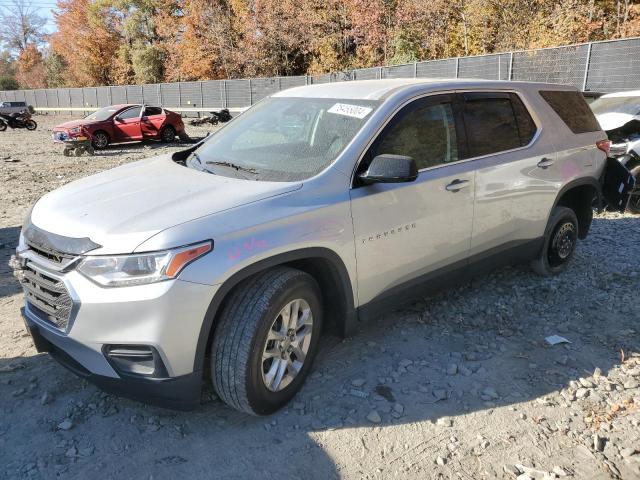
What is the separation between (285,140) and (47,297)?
1776 mm

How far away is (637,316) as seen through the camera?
422 cm

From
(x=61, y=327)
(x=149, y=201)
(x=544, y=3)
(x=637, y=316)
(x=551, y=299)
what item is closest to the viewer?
(x=61, y=327)

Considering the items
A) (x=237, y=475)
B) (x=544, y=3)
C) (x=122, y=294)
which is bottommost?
(x=237, y=475)

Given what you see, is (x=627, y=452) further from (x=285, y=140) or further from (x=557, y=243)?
(x=285, y=140)

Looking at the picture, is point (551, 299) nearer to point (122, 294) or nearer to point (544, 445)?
point (544, 445)

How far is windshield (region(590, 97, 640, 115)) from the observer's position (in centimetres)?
718

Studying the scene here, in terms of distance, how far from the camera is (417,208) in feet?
11.3

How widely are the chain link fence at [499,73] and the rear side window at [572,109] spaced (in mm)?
10151

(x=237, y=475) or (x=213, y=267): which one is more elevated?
(x=213, y=267)

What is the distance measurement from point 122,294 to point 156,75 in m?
47.2

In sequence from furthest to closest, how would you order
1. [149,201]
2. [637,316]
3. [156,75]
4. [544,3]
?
1. [156,75]
2. [544,3]
3. [637,316]
4. [149,201]

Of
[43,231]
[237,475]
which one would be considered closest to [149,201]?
[43,231]

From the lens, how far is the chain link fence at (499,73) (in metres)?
13.8

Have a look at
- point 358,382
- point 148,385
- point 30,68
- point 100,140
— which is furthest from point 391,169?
point 30,68
